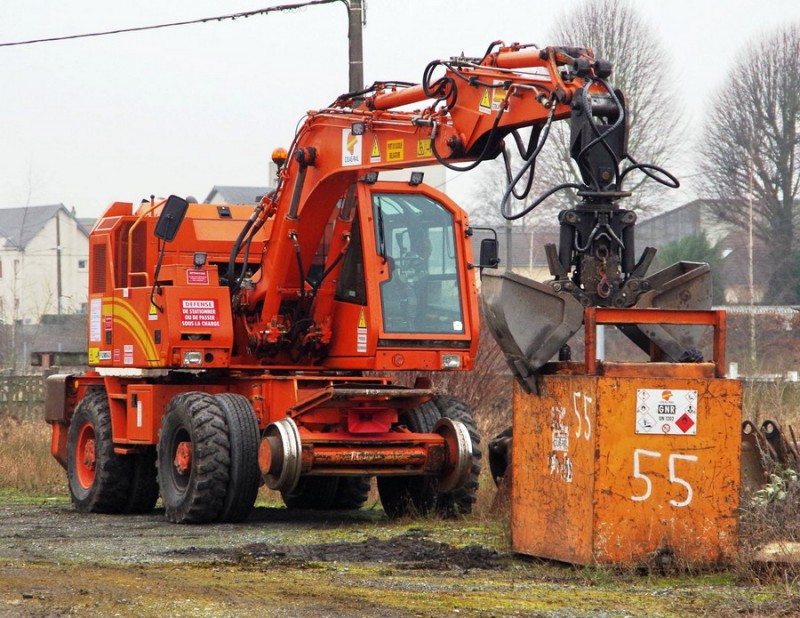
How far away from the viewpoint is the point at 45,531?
12.7m

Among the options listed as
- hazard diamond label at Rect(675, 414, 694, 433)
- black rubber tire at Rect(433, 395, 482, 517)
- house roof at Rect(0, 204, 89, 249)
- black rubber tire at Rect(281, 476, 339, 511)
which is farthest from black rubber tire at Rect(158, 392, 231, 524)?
house roof at Rect(0, 204, 89, 249)

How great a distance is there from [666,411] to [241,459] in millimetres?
4852

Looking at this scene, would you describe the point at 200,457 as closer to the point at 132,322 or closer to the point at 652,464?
the point at 132,322

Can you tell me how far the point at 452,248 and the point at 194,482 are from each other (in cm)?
322

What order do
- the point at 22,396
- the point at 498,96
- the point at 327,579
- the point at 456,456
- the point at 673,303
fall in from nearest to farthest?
the point at 327,579
the point at 673,303
the point at 498,96
the point at 456,456
the point at 22,396

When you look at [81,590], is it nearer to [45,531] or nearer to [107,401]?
[45,531]

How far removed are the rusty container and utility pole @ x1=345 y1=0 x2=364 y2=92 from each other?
1063 cm

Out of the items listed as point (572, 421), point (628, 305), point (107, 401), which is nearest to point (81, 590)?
point (572, 421)

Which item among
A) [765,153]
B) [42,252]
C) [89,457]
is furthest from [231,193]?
[89,457]

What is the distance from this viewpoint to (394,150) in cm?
1284

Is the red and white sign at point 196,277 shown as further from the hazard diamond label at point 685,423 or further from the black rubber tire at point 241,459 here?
the hazard diamond label at point 685,423

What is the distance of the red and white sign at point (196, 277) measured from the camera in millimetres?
13906

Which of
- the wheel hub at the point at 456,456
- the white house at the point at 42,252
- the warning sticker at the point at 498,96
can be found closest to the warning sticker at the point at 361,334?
the wheel hub at the point at 456,456

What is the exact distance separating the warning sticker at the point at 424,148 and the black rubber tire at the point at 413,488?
260 centimetres
